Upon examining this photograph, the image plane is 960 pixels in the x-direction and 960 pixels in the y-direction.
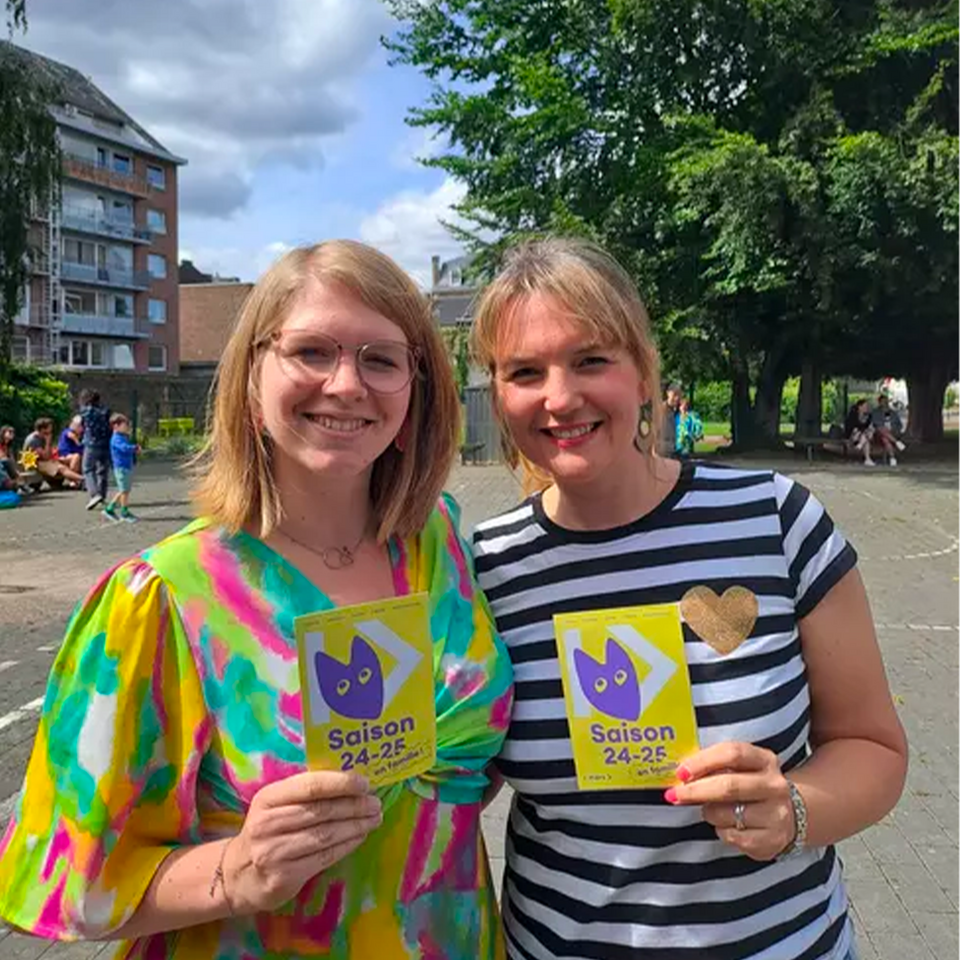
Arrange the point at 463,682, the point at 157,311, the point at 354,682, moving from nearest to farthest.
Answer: the point at 354,682 < the point at 463,682 < the point at 157,311

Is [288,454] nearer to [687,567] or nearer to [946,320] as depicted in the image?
[687,567]

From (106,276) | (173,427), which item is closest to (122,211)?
(106,276)

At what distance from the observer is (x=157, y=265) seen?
6397 centimetres

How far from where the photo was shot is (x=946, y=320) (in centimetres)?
2366

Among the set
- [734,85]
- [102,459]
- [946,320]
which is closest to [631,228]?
[734,85]

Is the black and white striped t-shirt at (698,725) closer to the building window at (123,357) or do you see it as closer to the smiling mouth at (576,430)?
the smiling mouth at (576,430)

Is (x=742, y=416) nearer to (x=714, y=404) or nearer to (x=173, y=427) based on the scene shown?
(x=173, y=427)

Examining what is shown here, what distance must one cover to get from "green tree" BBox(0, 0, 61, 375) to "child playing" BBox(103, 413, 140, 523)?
6836 mm

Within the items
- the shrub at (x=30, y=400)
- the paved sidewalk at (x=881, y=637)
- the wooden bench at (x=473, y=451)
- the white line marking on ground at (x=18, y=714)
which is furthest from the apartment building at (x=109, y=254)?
the white line marking on ground at (x=18, y=714)

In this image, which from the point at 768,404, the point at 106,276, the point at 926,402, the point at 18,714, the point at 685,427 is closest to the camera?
the point at 18,714

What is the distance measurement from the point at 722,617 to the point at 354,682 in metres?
0.71

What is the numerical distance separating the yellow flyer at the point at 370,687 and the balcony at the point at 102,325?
204 ft

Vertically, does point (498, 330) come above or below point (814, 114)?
below

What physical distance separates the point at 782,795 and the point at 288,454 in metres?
1.05
